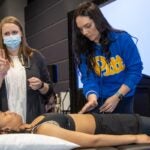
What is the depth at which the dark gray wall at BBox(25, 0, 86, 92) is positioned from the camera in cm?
470

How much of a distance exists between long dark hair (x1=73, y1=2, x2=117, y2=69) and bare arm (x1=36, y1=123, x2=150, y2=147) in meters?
0.64

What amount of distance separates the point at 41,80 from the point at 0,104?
0.32m

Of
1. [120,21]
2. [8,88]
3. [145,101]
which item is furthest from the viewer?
[120,21]

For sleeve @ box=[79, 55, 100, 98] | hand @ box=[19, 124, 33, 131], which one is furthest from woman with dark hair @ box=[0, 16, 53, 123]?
hand @ box=[19, 124, 33, 131]

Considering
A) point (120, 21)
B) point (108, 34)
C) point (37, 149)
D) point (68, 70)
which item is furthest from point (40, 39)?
point (37, 149)

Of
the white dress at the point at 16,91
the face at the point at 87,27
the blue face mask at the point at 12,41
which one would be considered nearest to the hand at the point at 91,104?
the face at the point at 87,27

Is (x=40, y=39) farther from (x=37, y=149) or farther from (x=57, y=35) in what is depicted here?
(x=37, y=149)

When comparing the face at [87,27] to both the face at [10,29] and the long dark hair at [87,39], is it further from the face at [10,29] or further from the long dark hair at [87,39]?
the face at [10,29]

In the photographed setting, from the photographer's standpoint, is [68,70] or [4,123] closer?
[4,123]

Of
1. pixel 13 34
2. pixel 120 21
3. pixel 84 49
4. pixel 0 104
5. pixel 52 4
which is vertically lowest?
pixel 0 104

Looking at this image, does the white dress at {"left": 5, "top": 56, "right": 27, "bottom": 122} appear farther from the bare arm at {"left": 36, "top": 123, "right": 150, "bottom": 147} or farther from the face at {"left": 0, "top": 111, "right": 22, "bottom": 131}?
the bare arm at {"left": 36, "top": 123, "right": 150, "bottom": 147}

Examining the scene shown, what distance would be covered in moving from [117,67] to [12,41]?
764mm

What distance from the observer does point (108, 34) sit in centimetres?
227

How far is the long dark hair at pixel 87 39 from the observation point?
7.30 ft
